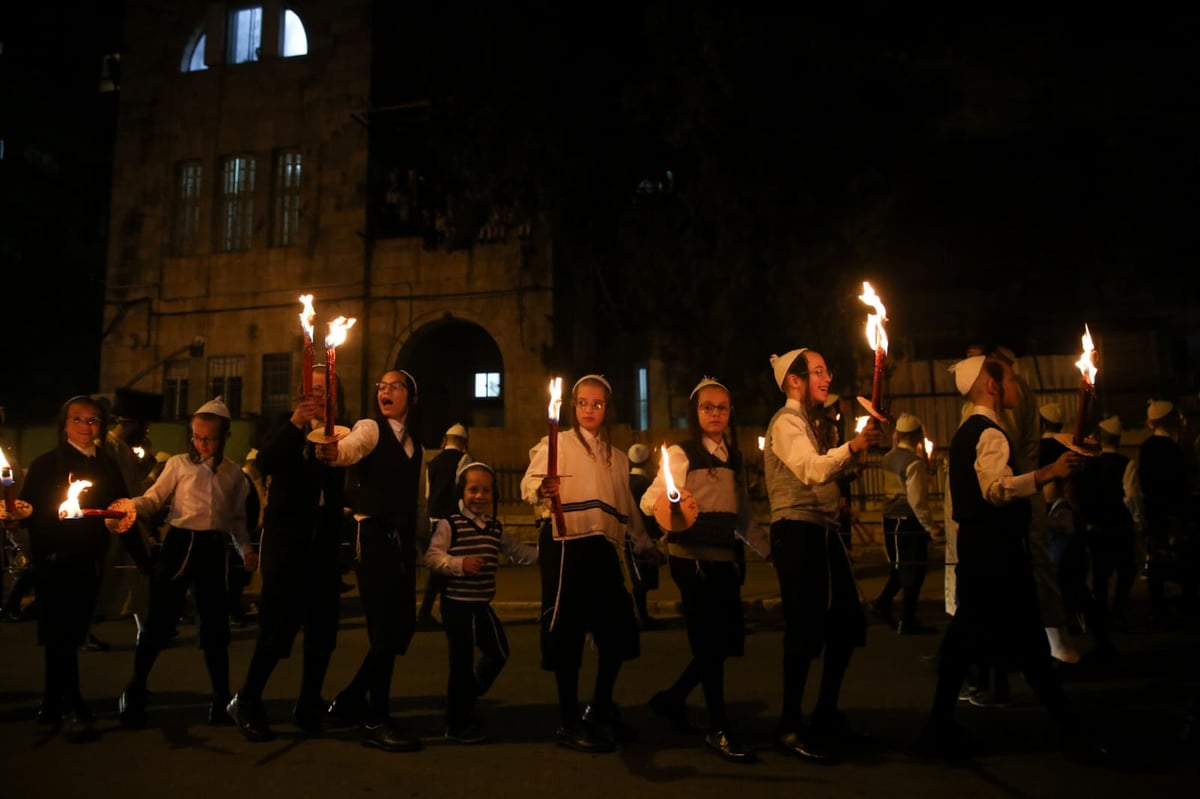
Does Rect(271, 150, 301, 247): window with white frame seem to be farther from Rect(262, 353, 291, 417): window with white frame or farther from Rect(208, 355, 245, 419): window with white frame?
Rect(208, 355, 245, 419): window with white frame

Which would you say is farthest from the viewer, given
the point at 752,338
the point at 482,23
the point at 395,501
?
the point at 482,23

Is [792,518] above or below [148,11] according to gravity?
below

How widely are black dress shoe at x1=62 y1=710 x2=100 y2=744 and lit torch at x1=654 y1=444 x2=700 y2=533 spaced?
3.55 m

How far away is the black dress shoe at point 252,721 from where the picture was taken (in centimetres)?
526

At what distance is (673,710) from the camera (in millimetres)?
5516

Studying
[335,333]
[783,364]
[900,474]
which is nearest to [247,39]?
[900,474]

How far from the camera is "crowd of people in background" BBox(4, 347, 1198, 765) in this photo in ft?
15.9

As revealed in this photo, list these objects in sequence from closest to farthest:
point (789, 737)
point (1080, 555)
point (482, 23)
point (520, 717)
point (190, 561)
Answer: point (789, 737), point (190, 561), point (520, 717), point (1080, 555), point (482, 23)

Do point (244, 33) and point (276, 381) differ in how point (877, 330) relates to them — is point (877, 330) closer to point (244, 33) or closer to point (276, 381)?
point (276, 381)

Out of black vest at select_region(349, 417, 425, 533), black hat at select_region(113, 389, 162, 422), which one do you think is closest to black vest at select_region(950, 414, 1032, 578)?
black vest at select_region(349, 417, 425, 533)

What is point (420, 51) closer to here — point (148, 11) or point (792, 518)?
point (148, 11)

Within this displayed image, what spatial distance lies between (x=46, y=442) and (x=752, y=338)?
17.4 meters

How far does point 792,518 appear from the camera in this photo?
4977mm

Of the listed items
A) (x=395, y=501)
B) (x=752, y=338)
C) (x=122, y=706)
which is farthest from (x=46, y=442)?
(x=395, y=501)
